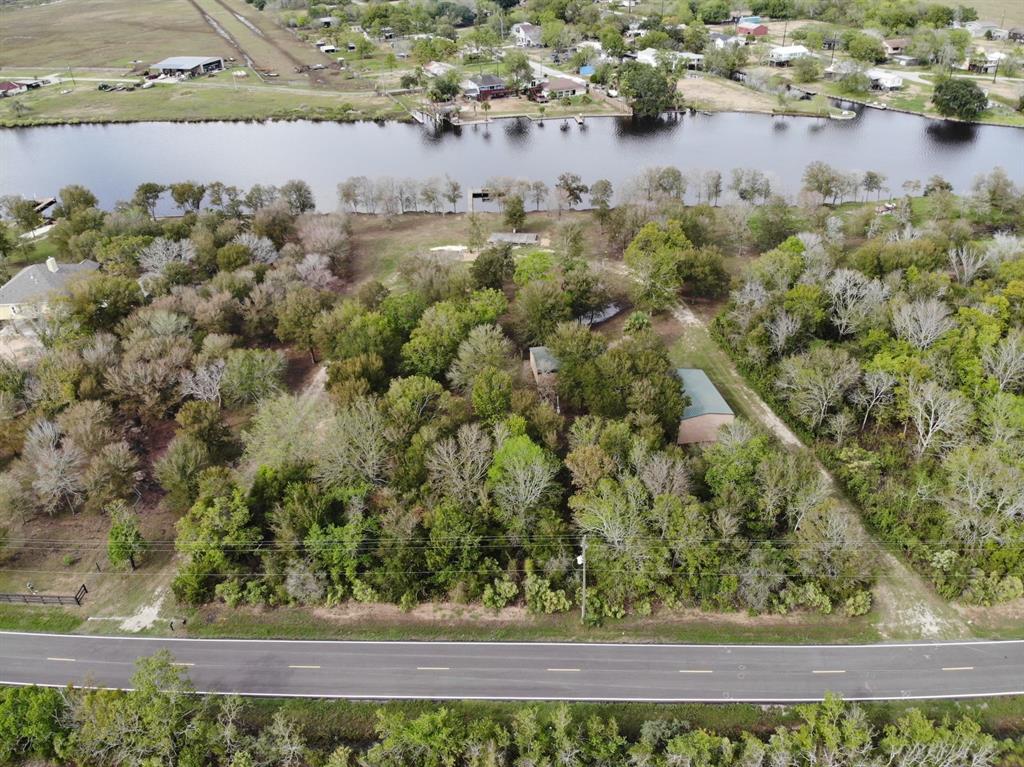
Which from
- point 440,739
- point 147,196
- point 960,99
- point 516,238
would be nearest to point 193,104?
point 147,196

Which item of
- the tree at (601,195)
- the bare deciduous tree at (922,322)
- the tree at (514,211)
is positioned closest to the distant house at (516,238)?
the tree at (514,211)

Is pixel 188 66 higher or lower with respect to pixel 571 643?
higher

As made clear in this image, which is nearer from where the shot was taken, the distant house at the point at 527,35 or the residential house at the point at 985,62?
the residential house at the point at 985,62

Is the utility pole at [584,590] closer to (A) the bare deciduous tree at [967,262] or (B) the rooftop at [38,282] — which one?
(A) the bare deciduous tree at [967,262]

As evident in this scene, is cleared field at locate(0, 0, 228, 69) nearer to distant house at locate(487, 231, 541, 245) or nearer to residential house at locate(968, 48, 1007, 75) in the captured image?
distant house at locate(487, 231, 541, 245)

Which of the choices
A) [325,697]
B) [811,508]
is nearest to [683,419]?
[811,508]

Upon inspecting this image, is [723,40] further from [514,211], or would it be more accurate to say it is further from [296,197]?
[296,197]
